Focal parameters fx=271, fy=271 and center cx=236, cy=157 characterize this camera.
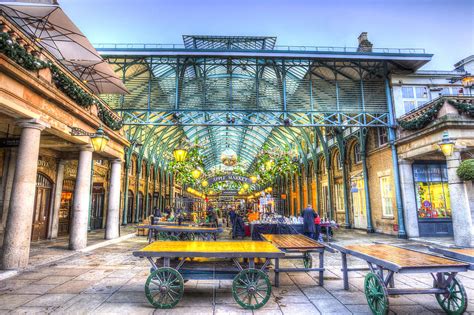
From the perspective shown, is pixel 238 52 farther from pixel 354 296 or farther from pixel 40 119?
pixel 354 296

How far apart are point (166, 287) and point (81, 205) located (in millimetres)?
6712

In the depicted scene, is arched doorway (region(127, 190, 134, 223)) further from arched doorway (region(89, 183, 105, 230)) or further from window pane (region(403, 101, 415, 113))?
window pane (region(403, 101, 415, 113))

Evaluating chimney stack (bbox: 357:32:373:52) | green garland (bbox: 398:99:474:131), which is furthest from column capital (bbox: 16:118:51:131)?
chimney stack (bbox: 357:32:373:52)

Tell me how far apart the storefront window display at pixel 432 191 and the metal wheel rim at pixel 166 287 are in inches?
520

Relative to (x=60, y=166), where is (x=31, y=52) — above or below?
above

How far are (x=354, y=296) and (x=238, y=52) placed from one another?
11477 mm

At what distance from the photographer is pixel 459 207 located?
10.2 m

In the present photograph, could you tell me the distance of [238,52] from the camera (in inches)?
520

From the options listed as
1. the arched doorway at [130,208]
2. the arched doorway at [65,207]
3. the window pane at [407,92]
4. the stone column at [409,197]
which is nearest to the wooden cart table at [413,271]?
the stone column at [409,197]

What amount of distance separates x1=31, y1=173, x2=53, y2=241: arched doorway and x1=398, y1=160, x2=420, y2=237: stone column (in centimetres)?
1653

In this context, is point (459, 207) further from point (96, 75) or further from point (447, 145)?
point (96, 75)

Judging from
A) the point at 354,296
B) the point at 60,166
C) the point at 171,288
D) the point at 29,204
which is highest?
the point at 60,166

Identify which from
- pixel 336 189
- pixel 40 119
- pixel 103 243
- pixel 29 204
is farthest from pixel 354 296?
pixel 336 189

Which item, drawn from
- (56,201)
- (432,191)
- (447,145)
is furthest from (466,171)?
(56,201)
